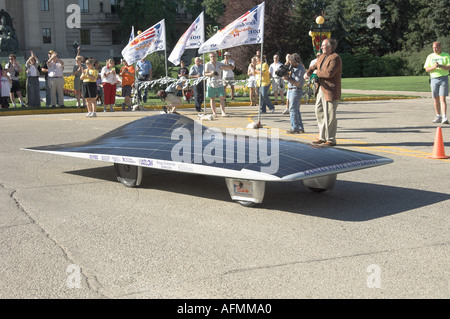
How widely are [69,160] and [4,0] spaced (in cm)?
6775

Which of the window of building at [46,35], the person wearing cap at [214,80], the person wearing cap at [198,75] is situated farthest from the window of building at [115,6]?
the person wearing cap at [214,80]

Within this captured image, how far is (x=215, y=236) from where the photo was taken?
19.1ft

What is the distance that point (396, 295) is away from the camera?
430 cm

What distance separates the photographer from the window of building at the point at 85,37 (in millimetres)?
80287

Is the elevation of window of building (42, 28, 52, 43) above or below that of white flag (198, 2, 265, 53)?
above

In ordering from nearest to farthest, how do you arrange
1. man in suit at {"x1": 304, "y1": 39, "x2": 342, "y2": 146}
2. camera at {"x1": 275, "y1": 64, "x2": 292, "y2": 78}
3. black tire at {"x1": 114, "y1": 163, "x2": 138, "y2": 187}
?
black tire at {"x1": 114, "y1": 163, "x2": 138, "y2": 187}, man in suit at {"x1": 304, "y1": 39, "x2": 342, "y2": 146}, camera at {"x1": 275, "y1": 64, "x2": 292, "y2": 78}

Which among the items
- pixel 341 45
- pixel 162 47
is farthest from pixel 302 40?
pixel 162 47

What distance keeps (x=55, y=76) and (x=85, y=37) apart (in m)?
61.3

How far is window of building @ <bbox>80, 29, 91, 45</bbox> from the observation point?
8029 centimetres

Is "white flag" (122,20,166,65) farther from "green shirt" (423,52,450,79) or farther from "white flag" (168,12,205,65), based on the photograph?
"green shirt" (423,52,450,79)

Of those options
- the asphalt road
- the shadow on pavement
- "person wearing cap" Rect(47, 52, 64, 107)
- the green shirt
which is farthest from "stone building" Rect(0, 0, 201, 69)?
the asphalt road

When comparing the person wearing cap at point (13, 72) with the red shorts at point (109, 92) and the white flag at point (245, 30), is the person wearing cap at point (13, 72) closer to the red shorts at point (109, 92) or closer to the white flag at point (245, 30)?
the red shorts at point (109, 92)

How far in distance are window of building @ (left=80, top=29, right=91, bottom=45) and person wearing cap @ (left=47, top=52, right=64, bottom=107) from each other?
59.6m

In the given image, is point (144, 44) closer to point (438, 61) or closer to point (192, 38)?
point (192, 38)
